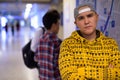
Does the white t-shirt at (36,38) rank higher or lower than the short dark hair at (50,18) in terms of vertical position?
lower

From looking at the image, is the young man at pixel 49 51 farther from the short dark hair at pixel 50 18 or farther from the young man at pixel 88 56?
the young man at pixel 88 56

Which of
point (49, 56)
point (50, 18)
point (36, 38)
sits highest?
point (50, 18)

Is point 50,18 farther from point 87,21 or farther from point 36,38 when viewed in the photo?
point 87,21

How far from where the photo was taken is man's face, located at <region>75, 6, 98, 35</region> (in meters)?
1.69

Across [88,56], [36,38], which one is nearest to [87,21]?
[88,56]

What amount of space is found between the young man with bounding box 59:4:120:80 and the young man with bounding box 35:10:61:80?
70 cm

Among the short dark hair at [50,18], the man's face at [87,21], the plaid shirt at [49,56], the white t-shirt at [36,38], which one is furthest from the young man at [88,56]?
the white t-shirt at [36,38]

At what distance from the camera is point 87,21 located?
5.51 ft

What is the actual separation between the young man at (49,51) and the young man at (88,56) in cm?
70

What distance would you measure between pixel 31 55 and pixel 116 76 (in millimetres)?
1437

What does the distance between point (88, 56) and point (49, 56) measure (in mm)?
816

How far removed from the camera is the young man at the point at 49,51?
243 cm

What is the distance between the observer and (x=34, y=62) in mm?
2934

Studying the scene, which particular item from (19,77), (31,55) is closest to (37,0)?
(19,77)
